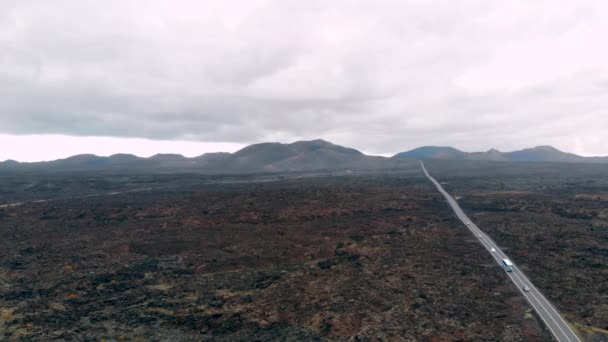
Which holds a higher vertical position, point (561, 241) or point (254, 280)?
point (561, 241)

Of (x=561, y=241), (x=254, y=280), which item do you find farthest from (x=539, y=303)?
(x=254, y=280)

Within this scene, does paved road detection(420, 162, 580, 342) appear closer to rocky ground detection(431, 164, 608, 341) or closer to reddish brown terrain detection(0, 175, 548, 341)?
rocky ground detection(431, 164, 608, 341)

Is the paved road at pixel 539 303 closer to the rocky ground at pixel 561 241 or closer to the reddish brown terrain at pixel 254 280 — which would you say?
the rocky ground at pixel 561 241

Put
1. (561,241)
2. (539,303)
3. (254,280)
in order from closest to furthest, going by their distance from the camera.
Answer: (539,303) → (254,280) → (561,241)

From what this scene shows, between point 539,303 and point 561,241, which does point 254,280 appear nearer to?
point 539,303

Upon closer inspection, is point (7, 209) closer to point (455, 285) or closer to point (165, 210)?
point (165, 210)

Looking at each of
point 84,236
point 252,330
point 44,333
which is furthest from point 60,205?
point 252,330

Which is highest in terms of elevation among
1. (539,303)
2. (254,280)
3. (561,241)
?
(561,241)

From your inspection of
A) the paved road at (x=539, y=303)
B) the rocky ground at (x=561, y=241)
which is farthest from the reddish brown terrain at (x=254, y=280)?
the rocky ground at (x=561, y=241)
